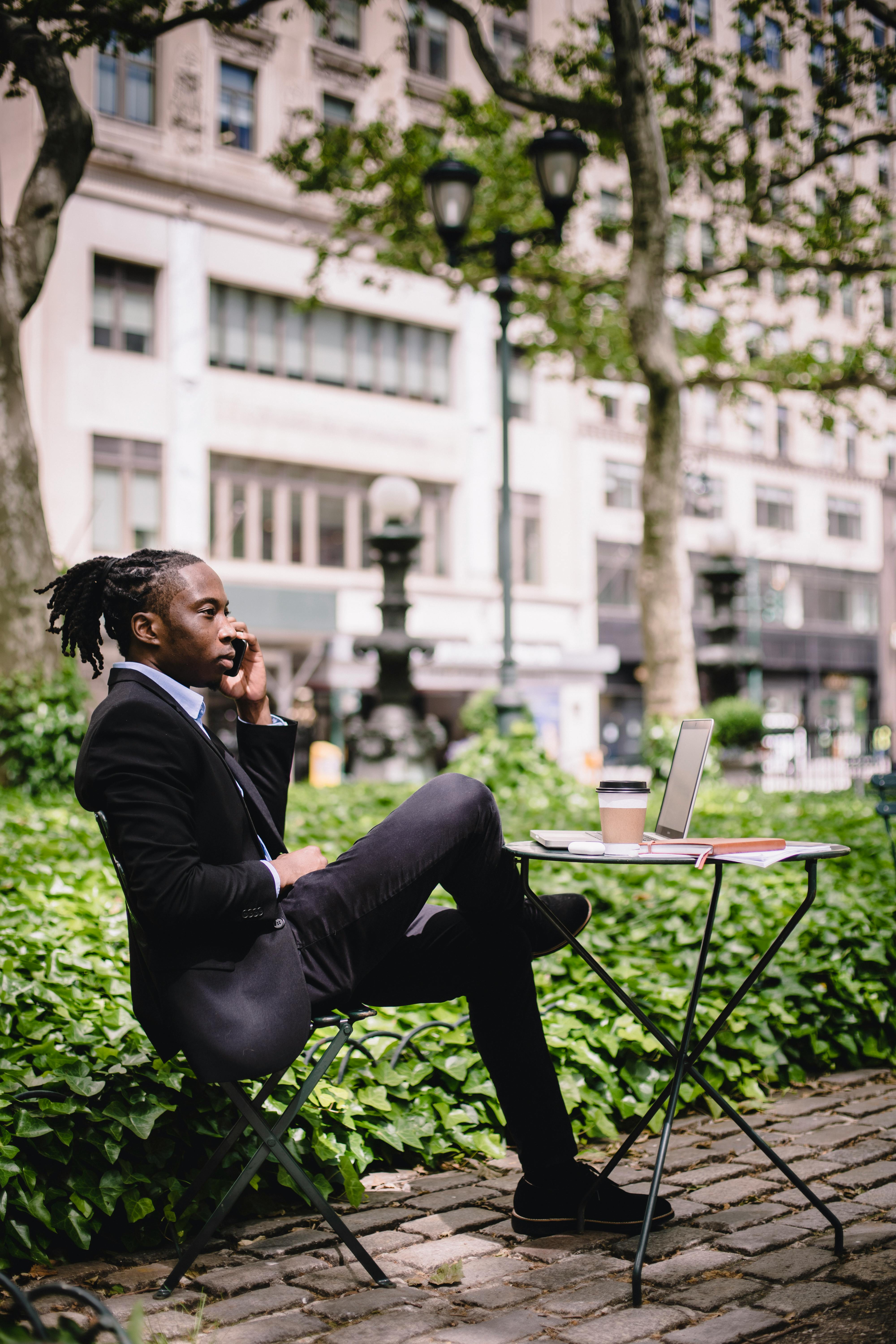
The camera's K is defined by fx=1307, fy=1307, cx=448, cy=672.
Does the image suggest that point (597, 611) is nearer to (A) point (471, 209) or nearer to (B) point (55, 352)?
(B) point (55, 352)

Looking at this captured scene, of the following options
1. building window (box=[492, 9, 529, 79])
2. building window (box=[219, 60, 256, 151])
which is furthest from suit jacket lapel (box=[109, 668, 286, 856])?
building window (box=[492, 9, 529, 79])

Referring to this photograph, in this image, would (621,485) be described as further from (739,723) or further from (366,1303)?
(366,1303)

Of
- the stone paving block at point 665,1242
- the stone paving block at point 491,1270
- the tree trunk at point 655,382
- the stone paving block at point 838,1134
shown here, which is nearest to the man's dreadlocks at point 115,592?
the stone paving block at point 491,1270

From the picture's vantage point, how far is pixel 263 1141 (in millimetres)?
2926

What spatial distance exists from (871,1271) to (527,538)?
3339 centimetres

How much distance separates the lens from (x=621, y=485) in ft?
127

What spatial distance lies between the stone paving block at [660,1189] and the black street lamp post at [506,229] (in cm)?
824

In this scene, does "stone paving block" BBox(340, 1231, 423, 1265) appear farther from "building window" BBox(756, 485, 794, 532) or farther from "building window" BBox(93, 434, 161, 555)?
"building window" BBox(756, 485, 794, 532)

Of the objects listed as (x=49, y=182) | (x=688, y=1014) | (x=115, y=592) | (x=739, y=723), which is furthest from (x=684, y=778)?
(x=739, y=723)

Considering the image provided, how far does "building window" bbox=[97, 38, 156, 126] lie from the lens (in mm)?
28141

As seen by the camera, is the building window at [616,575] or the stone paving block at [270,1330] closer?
the stone paving block at [270,1330]

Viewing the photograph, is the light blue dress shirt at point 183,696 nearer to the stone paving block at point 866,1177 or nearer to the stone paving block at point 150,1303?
the stone paving block at point 150,1303

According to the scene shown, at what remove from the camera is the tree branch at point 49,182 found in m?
9.68

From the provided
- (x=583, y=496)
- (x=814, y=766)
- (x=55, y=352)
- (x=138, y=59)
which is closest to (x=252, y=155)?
(x=138, y=59)
